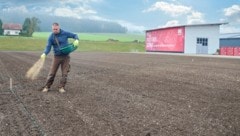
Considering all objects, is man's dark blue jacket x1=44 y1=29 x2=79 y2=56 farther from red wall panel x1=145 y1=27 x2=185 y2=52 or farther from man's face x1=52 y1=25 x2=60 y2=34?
red wall panel x1=145 y1=27 x2=185 y2=52

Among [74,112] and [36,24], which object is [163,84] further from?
[36,24]

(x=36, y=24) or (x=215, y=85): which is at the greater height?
(x=36, y=24)

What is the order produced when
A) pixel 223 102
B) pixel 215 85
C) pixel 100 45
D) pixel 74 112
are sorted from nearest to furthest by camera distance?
1. pixel 74 112
2. pixel 223 102
3. pixel 215 85
4. pixel 100 45

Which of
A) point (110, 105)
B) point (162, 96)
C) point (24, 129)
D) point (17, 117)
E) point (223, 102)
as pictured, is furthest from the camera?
point (162, 96)

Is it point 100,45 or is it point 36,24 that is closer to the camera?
point 100,45

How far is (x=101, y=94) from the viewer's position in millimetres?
11367

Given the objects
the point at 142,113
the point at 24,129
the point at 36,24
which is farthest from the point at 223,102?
the point at 36,24

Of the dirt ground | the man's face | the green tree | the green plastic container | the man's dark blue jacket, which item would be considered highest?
the green tree

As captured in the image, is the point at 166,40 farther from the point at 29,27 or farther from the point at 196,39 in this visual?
the point at 29,27

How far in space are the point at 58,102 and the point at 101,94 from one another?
1794mm

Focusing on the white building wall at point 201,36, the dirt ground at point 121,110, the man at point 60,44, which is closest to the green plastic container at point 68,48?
the man at point 60,44

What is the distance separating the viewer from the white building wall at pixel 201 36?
58.7 m

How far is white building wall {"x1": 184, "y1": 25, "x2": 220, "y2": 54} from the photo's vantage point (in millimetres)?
58656

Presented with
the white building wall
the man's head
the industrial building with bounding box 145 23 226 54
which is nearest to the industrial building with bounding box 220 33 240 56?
the white building wall
